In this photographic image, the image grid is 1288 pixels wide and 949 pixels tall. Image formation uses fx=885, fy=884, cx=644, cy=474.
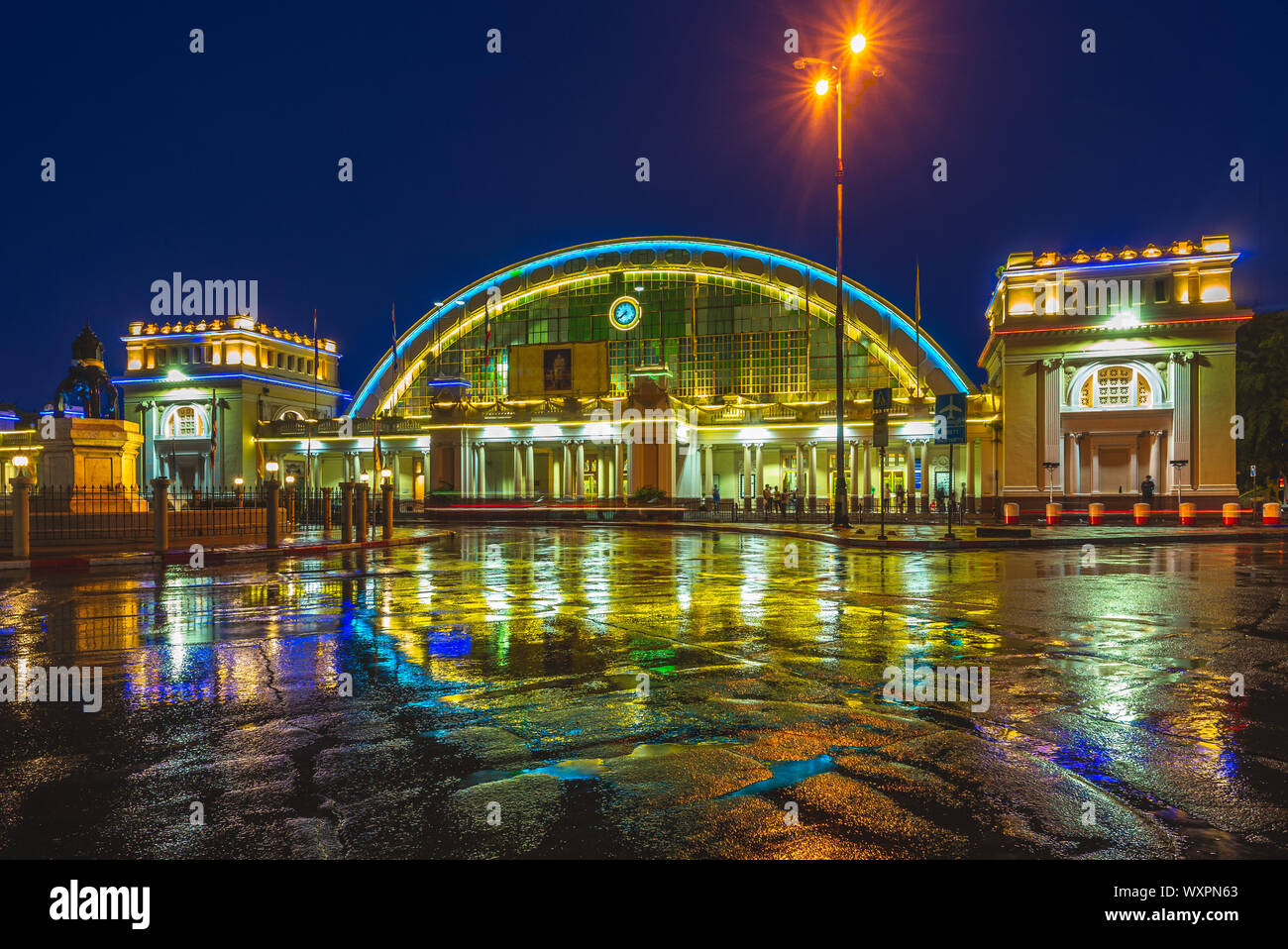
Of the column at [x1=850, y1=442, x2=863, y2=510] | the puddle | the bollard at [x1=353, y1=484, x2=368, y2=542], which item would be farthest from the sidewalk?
the column at [x1=850, y1=442, x2=863, y2=510]

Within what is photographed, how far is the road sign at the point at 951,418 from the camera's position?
27.4 meters

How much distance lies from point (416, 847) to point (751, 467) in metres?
69.7

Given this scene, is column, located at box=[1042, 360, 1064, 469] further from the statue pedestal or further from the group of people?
the statue pedestal

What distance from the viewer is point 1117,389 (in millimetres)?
52344

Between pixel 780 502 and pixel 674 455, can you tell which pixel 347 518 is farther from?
pixel 674 455

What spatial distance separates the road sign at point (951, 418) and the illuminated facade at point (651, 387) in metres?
35.7

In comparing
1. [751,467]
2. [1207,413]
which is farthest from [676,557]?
[751,467]

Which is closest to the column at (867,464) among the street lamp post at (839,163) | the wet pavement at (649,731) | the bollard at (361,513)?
the street lamp post at (839,163)

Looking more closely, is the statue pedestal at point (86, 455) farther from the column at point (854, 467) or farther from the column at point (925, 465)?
the column at point (925, 465)

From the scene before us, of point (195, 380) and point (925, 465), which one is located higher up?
point (195, 380)

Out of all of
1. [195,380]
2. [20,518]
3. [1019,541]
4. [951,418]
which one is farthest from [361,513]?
[195,380]

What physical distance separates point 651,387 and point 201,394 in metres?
45.9

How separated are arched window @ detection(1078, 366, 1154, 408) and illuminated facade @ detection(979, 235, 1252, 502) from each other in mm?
59
